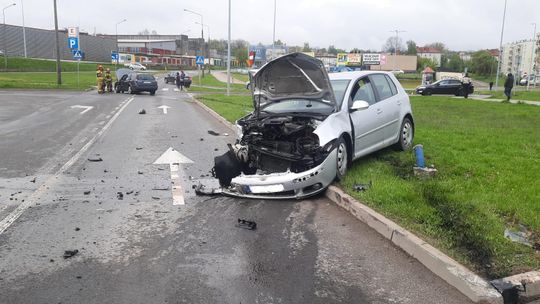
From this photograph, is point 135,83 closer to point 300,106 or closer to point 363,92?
point 363,92

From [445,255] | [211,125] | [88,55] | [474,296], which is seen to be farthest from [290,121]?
[88,55]

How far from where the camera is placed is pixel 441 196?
6059mm

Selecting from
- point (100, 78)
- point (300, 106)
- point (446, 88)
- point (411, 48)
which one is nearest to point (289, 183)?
point (300, 106)

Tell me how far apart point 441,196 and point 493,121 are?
10522 millimetres

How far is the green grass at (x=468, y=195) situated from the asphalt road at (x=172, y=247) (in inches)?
17.7

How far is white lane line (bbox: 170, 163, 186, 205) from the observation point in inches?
264

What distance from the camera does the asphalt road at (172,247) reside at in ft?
12.9

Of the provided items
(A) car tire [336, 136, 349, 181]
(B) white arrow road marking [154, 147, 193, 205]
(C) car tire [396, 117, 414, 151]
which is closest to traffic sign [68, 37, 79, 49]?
(B) white arrow road marking [154, 147, 193, 205]

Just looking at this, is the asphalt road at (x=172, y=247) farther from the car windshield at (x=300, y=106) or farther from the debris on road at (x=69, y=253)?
the car windshield at (x=300, y=106)

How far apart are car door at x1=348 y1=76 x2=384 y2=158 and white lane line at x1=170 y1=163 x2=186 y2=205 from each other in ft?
9.03

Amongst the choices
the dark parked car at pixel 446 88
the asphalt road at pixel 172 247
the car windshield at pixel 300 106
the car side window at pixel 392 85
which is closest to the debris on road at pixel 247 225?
the asphalt road at pixel 172 247

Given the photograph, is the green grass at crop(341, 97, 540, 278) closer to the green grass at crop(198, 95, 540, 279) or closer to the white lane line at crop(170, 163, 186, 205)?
the green grass at crop(198, 95, 540, 279)

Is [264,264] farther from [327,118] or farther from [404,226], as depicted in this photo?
[327,118]

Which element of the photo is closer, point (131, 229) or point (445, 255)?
point (445, 255)
